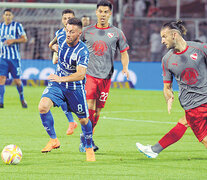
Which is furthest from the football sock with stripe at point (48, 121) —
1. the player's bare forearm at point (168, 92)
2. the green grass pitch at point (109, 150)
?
the player's bare forearm at point (168, 92)

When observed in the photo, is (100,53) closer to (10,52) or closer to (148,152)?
(148,152)

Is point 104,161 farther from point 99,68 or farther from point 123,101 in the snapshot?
point 123,101

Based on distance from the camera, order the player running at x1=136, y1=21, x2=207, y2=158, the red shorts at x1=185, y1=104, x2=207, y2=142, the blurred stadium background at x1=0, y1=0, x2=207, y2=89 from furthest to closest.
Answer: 1. the blurred stadium background at x1=0, y1=0, x2=207, y2=89
2. the red shorts at x1=185, y1=104, x2=207, y2=142
3. the player running at x1=136, y1=21, x2=207, y2=158

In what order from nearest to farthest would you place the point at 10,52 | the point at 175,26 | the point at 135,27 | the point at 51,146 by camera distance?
1. the point at 175,26
2. the point at 51,146
3. the point at 10,52
4. the point at 135,27

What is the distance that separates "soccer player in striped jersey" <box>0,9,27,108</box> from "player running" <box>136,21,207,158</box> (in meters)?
7.52

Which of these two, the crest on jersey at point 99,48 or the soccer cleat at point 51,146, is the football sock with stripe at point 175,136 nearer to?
the soccer cleat at point 51,146

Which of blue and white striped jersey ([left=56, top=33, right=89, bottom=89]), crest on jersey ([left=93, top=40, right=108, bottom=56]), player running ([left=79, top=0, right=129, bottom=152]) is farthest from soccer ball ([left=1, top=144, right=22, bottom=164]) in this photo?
crest on jersey ([left=93, top=40, right=108, bottom=56])

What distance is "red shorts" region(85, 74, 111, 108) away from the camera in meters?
8.45

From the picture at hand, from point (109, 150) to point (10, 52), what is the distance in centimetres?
656

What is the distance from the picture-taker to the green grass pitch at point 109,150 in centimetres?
641

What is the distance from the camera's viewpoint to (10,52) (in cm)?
1403

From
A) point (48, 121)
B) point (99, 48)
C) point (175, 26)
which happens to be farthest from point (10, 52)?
point (175, 26)

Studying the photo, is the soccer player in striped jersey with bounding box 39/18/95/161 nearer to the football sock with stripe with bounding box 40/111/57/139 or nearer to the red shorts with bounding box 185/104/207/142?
the football sock with stripe with bounding box 40/111/57/139

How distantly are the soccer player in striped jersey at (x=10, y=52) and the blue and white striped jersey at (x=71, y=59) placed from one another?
21.8 feet
